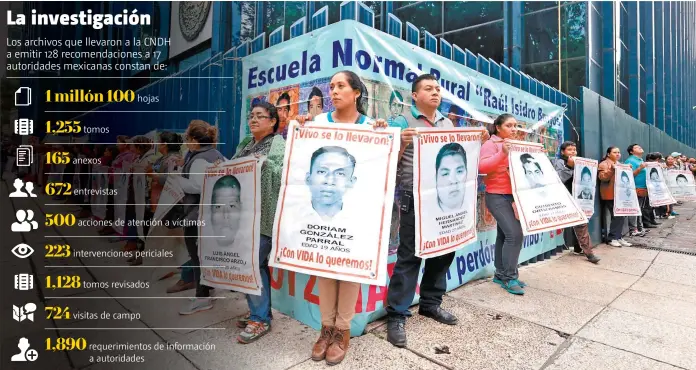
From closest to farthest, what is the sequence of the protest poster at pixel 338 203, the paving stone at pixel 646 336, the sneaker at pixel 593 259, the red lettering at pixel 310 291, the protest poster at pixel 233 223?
1. the protest poster at pixel 338 203
2. the paving stone at pixel 646 336
3. the protest poster at pixel 233 223
4. the red lettering at pixel 310 291
5. the sneaker at pixel 593 259

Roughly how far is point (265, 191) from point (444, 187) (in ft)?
4.46

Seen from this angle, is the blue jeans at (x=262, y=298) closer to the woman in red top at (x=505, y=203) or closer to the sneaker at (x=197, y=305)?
the sneaker at (x=197, y=305)

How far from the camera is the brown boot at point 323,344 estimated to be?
2.42 meters

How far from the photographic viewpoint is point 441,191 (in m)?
2.76

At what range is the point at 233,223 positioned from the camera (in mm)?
2715

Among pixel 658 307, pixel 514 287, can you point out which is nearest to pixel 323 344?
pixel 514 287

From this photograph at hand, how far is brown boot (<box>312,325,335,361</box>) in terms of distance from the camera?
2.42 meters

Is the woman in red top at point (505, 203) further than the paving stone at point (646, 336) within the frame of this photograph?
Yes

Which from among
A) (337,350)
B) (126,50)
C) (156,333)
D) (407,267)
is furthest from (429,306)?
(126,50)

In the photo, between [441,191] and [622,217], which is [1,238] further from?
[622,217]

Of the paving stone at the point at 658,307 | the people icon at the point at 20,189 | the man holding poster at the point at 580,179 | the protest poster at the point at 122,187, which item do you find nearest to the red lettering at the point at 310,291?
the people icon at the point at 20,189

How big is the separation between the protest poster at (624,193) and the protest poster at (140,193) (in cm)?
670

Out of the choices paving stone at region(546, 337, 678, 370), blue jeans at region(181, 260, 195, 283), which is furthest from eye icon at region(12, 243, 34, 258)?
paving stone at region(546, 337, 678, 370)

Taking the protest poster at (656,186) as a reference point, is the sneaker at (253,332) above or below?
below
